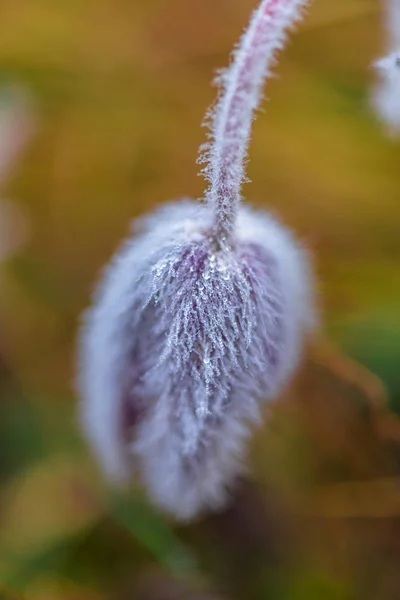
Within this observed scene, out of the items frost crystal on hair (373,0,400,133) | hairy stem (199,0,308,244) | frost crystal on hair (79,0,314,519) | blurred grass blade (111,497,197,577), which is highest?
frost crystal on hair (373,0,400,133)

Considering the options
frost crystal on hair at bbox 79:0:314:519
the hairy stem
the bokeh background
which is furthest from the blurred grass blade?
the hairy stem

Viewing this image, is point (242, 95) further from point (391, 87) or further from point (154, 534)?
point (154, 534)

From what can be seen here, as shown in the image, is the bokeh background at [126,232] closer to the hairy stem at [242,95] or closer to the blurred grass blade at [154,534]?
the blurred grass blade at [154,534]

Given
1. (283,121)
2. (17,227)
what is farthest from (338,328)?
(17,227)

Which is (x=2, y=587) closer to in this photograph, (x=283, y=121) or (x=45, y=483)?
(x=45, y=483)

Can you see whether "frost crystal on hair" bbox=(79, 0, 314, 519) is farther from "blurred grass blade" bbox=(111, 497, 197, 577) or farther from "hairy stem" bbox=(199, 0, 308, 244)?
"blurred grass blade" bbox=(111, 497, 197, 577)

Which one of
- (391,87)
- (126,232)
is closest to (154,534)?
(126,232)

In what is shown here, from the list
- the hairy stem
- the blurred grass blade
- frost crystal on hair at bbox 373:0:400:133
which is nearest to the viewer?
the hairy stem
